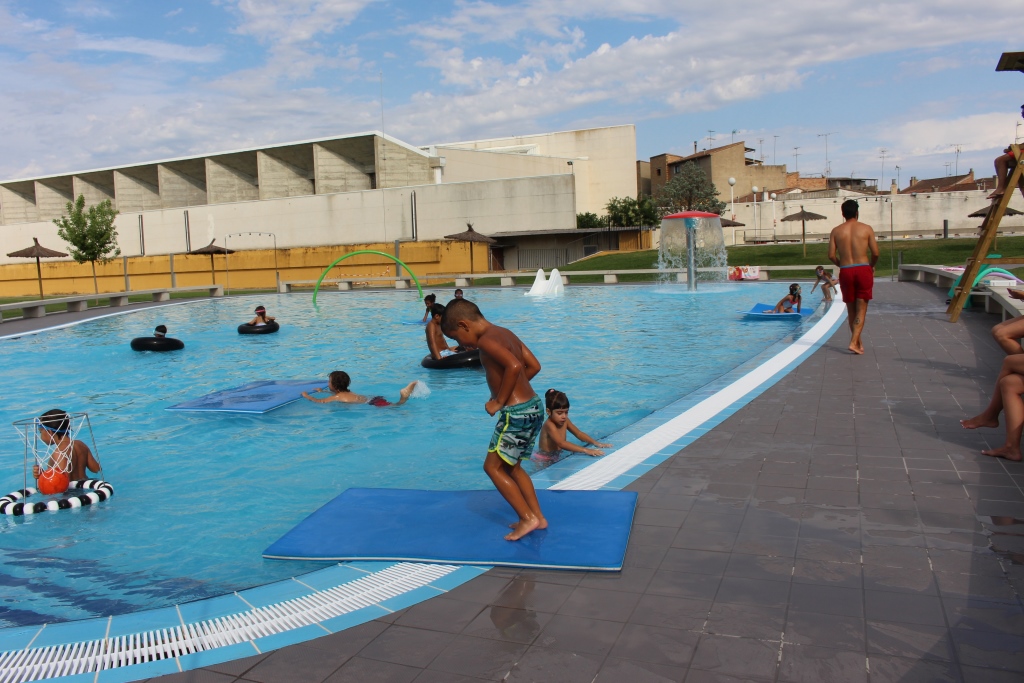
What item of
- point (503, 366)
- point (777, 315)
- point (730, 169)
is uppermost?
point (730, 169)

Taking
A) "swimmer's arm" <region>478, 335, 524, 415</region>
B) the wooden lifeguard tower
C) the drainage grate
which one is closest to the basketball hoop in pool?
the drainage grate

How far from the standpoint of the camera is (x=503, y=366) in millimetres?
4293

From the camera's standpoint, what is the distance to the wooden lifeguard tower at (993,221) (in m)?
9.38

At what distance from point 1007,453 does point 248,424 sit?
8289 millimetres

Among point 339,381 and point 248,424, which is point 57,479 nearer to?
point 248,424

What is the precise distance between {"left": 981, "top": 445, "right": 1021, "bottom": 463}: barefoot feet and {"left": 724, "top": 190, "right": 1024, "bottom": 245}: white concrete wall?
1766 inches

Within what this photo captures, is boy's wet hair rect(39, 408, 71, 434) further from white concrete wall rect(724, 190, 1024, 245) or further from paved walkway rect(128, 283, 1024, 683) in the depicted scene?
white concrete wall rect(724, 190, 1024, 245)

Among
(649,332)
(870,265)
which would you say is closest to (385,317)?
(649,332)

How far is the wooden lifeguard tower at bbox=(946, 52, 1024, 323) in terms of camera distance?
9.38 meters

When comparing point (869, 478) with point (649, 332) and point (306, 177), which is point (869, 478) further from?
point (306, 177)

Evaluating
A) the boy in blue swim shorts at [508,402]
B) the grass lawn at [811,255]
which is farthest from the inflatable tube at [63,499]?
the grass lawn at [811,255]

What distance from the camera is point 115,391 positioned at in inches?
514

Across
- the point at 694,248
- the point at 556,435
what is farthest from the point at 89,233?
the point at 556,435

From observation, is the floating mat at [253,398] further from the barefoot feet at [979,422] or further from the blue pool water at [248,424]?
the barefoot feet at [979,422]
